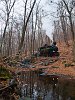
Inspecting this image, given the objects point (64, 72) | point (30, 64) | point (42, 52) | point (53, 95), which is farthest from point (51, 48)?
point (53, 95)

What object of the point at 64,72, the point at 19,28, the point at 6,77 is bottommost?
the point at 64,72

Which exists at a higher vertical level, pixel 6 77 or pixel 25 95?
pixel 6 77

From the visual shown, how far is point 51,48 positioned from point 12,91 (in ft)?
92.7

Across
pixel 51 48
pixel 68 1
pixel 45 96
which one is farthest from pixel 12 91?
pixel 68 1

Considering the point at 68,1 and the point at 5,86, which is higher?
the point at 68,1

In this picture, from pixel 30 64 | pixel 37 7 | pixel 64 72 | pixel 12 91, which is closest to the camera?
pixel 12 91

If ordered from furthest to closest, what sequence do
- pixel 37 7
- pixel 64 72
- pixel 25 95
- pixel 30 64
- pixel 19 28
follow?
pixel 19 28 → pixel 37 7 → pixel 30 64 → pixel 64 72 → pixel 25 95

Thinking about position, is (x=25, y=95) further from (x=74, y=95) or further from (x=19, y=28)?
(x=19, y=28)

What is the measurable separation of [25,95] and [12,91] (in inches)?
53.5

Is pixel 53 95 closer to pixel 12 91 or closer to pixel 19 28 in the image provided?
pixel 12 91

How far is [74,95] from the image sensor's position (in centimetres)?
1406

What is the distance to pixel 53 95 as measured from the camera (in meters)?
14.1

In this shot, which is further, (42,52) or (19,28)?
(19,28)

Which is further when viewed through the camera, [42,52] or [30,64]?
[42,52]
